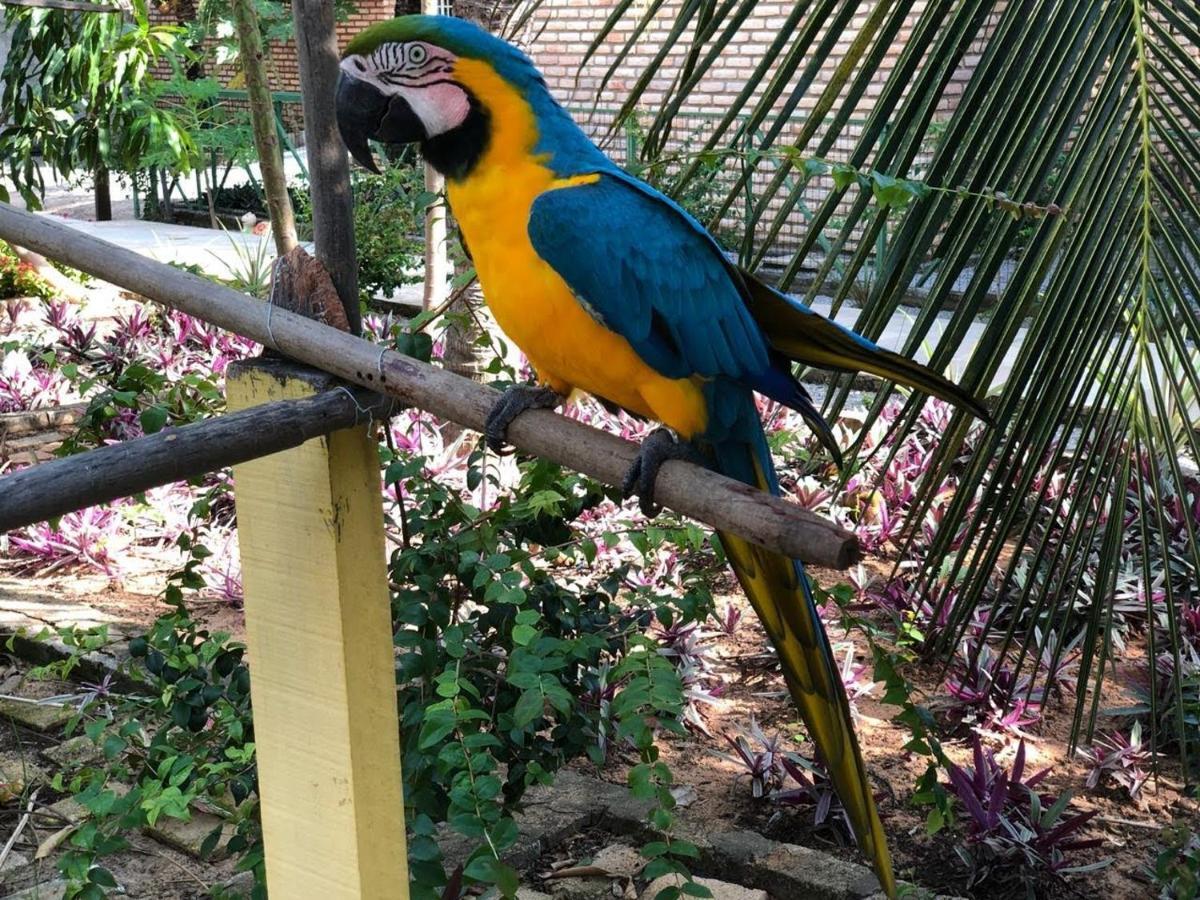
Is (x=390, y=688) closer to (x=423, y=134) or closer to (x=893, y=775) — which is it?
(x=423, y=134)

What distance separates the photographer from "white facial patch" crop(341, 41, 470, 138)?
1.27m

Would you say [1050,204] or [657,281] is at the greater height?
[1050,204]

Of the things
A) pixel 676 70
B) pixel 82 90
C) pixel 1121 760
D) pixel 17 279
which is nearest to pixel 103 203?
pixel 17 279

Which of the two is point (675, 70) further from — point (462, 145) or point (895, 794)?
point (462, 145)

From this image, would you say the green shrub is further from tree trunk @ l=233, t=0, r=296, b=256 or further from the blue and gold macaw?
the blue and gold macaw

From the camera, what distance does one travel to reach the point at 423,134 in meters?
1.33

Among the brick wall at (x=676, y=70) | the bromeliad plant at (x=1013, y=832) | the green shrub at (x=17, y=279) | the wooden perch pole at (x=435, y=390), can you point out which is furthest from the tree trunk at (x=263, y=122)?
the brick wall at (x=676, y=70)

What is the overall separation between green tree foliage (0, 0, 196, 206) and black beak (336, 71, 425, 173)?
3.01 m

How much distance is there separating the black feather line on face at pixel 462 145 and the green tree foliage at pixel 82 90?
3009mm

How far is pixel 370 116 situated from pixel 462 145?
107 millimetres

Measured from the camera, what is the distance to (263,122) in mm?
2725

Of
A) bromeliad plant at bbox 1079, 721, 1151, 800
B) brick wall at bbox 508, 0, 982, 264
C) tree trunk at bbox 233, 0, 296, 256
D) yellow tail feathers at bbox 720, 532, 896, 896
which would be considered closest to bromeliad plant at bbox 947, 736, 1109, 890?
bromeliad plant at bbox 1079, 721, 1151, 800

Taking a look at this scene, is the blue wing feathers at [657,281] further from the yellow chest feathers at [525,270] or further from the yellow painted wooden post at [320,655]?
the yellow painted wooden post at [320,655]

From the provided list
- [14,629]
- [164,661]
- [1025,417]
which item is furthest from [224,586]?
[1025,417]
